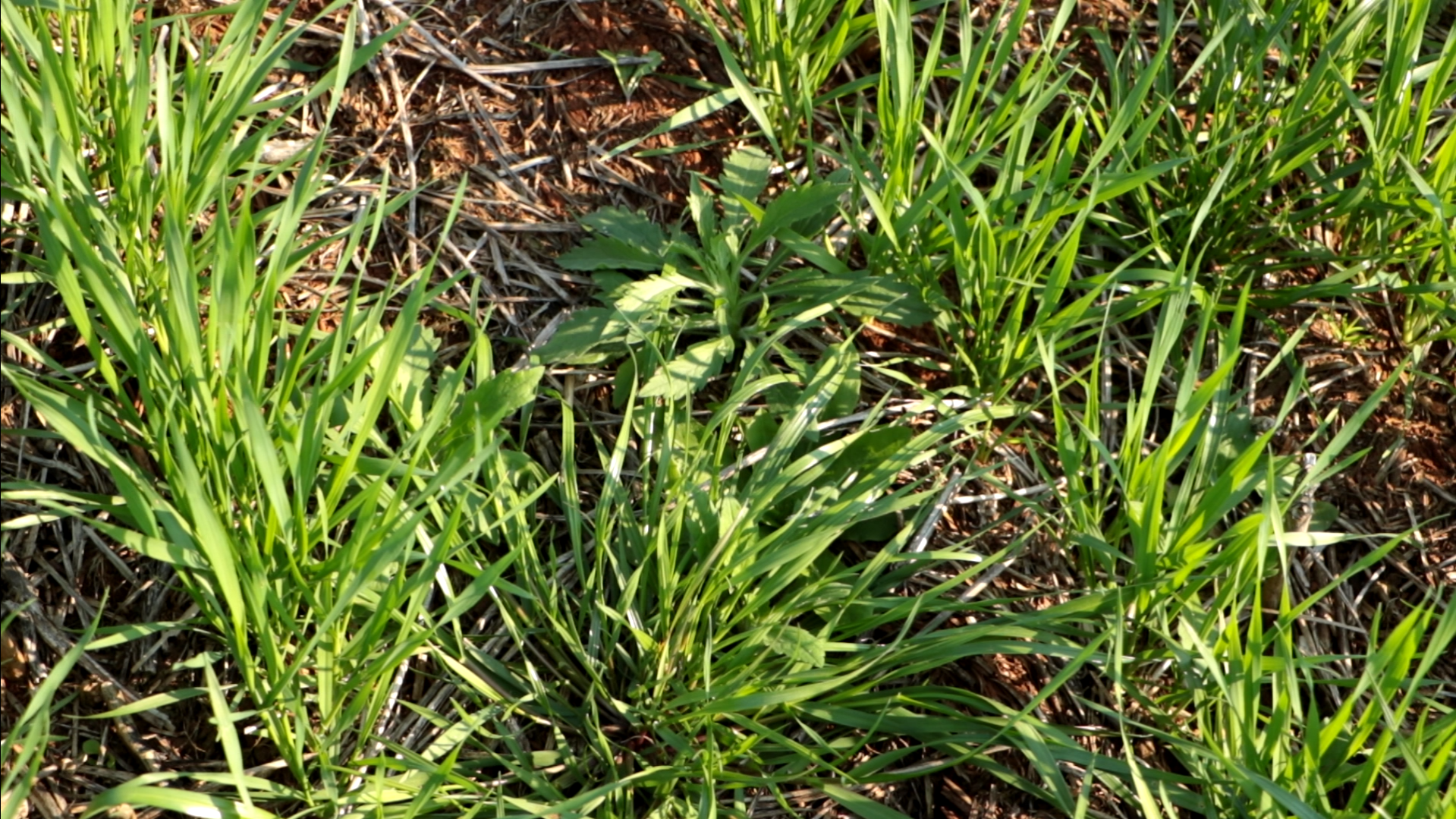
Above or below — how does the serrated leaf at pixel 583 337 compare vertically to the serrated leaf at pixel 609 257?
below

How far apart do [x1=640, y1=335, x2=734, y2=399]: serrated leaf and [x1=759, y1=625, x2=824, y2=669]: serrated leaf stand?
32 cm

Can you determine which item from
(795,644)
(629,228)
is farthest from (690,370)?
(795,644)

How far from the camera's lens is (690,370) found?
67.2 inches

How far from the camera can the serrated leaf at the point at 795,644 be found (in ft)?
4.83

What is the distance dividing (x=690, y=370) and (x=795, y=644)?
1.29 ft

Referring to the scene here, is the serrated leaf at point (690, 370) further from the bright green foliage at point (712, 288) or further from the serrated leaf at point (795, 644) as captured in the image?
the serrated leaf at point (795, 644)

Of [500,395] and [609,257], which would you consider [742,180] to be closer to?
[609,257]

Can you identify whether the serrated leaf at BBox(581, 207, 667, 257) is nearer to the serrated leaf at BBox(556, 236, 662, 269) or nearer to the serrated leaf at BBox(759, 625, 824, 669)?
the serrated leaf at BBox(556, 236, 662, 269)

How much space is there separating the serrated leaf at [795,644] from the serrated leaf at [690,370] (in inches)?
12.4

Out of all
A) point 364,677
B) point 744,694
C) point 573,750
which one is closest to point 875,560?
point 744,694

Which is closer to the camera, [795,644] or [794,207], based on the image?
[795,644]

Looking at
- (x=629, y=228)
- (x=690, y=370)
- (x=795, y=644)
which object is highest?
(x=629, y=228)

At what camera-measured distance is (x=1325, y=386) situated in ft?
6.22

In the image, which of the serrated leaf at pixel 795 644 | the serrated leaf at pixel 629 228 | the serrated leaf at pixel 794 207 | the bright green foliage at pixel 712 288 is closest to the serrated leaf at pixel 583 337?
the bright green foliage at pixel 712 288
